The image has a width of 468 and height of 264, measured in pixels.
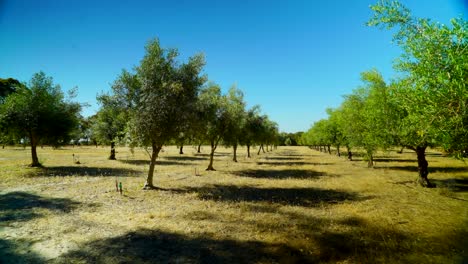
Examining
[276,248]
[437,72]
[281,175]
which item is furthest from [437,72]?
[281,175]

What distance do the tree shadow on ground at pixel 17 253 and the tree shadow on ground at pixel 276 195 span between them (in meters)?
12.7

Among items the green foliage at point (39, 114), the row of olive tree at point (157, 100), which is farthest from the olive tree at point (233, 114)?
the green foliage at point (39, 114)

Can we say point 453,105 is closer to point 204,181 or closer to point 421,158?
point 421,158

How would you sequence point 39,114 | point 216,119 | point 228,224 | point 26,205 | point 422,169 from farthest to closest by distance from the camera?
point 216,119, point 39,114, point 422,169, point 26,205, point 228,224

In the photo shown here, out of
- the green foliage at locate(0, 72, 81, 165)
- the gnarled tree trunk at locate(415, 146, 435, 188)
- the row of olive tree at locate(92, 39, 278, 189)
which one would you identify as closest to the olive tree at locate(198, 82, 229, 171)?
the row of olive tree at locate(92, 39, 278, 189)

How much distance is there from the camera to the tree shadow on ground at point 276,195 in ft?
72.8

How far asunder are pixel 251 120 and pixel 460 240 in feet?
160

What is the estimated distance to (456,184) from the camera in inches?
1182

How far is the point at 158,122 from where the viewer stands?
2400cm

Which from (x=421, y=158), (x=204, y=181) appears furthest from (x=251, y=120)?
(x=421, y=158)

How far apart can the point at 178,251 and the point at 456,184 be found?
32611 millimetres

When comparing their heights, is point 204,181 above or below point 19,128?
below

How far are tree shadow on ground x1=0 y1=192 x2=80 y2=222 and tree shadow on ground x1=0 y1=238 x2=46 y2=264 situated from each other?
4.09 meters

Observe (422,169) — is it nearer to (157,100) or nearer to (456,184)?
(456,184)
